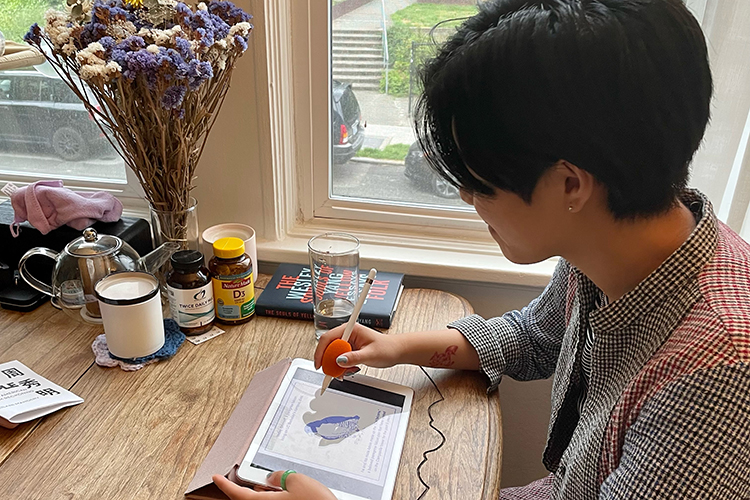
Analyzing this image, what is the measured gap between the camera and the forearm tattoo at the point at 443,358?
930 millimetres

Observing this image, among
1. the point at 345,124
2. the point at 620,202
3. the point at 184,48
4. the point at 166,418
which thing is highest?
the point at 184,48

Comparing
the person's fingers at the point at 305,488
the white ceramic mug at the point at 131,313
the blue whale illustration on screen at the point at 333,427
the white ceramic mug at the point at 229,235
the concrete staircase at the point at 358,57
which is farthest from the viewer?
the concrete staircase at the point at 358,57

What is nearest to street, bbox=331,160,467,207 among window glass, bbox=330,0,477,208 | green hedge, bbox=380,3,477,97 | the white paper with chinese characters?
window glass, bbox=330,0,477,208

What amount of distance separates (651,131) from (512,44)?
0.50 feet

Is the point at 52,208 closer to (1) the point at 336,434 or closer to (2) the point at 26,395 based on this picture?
(2) the point at 26,395

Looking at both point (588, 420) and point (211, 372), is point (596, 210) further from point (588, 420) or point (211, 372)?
point (211, 372)

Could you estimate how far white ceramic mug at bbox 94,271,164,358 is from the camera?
2.98 feet

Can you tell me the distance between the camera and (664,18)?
22.4 inches

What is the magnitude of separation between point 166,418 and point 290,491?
236mm

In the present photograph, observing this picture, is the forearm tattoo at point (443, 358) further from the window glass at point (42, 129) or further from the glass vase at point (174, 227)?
the window glass at point (42, 129)

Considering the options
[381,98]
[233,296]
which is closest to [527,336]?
[233,296]

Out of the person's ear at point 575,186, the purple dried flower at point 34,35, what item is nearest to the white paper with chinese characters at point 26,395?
the purple dried flower at point 34,35

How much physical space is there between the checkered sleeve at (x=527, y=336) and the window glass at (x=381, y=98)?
1.22ft

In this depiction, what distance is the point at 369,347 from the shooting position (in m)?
0.91
